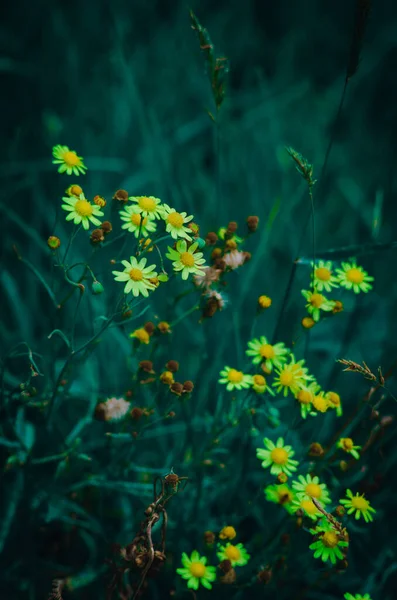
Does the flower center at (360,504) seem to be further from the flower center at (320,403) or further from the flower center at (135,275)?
the flower center at (135,275)

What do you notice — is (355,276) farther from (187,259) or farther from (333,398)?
(187,259)

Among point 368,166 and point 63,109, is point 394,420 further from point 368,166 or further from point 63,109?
point 63,109

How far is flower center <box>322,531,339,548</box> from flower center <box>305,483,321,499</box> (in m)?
0.07

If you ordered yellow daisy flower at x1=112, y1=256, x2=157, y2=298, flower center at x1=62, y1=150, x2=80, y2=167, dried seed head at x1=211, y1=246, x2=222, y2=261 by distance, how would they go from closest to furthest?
yellow daisy flower at x1=112, y1=256, x2=157, y2=298, flower center at x1=62, y1=150, x2=80, y2=167, dried seed head at x1=211, y1=246, x2=222, y2=261

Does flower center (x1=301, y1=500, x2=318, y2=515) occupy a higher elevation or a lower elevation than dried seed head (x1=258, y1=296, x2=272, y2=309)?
lower

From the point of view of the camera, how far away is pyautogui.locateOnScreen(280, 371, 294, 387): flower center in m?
1.14

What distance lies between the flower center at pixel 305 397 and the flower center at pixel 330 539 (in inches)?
9.3

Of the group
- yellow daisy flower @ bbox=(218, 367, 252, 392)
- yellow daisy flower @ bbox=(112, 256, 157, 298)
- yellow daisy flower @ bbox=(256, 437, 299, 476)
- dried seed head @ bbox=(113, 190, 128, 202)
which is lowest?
yellow daisy flower @ bbox=(256, 437, 299, 476)

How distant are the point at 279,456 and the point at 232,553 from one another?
0.70ft

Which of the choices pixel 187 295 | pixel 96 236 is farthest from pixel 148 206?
pixel 187 295

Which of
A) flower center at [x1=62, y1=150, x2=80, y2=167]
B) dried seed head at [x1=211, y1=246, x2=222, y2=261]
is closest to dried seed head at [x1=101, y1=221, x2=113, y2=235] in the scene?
flower center at [x1=62, y1=150, x2=80, y2=167]

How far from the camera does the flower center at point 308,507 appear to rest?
1045 millimetres

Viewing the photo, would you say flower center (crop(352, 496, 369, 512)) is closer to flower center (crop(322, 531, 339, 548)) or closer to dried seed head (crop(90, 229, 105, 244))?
flower center (crop(322, 531, 339, 548))

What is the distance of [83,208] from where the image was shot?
3.45 feet
